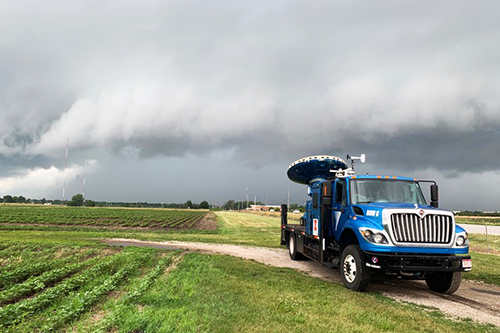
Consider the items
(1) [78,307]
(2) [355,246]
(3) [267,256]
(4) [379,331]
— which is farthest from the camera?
(3) [267,256]

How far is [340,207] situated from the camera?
429 inches

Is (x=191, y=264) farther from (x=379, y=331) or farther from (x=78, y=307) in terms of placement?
(x=379, y=331)

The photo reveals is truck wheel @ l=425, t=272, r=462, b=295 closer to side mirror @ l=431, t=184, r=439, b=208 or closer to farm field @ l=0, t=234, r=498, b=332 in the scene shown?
side mirror @ l=431, t=184, r=439, b=208

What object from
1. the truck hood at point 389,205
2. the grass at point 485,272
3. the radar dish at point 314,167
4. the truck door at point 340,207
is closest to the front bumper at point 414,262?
the truck hood at point 389,205

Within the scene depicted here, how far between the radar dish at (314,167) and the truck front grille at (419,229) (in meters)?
4.58

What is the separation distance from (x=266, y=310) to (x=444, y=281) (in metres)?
6.06

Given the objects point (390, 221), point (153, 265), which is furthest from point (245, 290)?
point (153, 265)

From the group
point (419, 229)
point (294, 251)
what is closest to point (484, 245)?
point (294, 251)

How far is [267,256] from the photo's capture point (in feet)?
57.3

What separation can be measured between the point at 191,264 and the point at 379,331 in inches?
342

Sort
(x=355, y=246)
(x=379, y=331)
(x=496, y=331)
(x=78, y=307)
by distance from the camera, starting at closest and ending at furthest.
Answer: (x=379, y=331) → (x=496, y=331) → (x=78, y=307) → (x=355, y=246)

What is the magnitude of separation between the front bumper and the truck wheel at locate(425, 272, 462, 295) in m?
0.67

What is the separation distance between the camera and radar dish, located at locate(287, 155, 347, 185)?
1325 cm

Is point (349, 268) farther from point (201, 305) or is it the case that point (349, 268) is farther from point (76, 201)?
point (76, 201)
